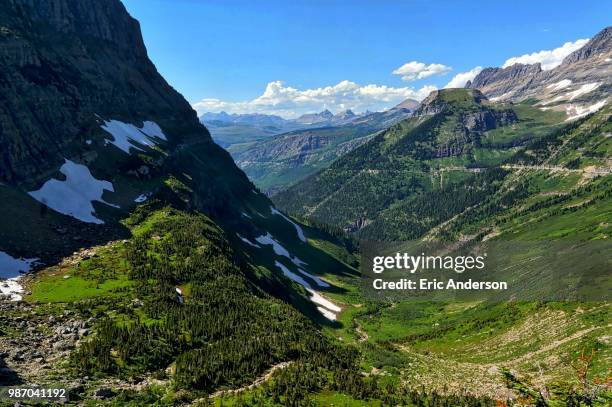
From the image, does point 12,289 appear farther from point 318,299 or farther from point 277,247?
point 277,247

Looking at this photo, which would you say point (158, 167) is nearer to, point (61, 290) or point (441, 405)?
point (61, 290)

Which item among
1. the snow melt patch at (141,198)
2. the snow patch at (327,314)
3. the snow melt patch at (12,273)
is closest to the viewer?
→ the snow melt patch at (12,273)

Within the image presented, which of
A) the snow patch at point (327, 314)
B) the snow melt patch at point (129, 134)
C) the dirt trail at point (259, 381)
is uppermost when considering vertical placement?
the snow melt patch at point (129, 134)

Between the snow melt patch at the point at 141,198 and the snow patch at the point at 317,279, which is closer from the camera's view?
the snow melt patch at the point at 141,198

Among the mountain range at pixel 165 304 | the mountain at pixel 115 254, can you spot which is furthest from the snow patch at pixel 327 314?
the mountain range at pixel 165 304

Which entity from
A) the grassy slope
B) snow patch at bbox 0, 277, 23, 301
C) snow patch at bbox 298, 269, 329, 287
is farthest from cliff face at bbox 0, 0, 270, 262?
the grassy slope

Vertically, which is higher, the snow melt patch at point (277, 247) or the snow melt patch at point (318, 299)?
the snow melt patch at point (277, 247)

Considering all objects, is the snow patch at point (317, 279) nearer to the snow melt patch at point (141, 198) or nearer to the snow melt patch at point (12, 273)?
the snow melt patch at point (141, 198)
